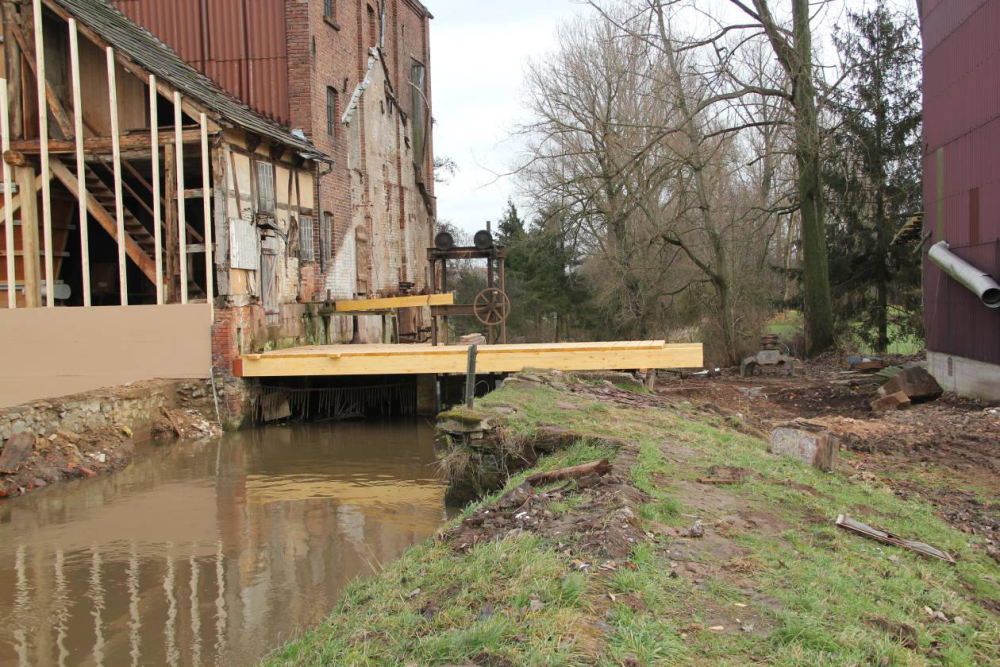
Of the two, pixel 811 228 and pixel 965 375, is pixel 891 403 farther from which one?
pixel 811 228

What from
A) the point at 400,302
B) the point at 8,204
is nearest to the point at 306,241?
the point at 400,302

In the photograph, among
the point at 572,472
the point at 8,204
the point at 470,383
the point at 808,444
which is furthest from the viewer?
the point at 8,204

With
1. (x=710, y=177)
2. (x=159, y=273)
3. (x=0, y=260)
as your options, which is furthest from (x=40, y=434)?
(x=710, y=177)

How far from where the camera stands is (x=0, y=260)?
15305mm

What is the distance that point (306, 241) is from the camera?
1920 centimetres

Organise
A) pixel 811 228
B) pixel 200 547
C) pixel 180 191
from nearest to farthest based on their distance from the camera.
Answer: pixel 200 547 → pixel 180 191 → pixel 811 228

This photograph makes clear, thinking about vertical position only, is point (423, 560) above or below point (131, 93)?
below

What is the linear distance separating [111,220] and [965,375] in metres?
15.4

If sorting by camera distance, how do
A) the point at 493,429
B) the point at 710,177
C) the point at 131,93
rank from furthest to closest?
the point at 710,177 → the point at 131,93 → the point at 493,429

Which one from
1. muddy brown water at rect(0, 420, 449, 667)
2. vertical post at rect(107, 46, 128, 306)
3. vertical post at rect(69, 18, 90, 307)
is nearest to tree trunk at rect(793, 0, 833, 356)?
muddy brown water at rect(0, 420, 449, 667)

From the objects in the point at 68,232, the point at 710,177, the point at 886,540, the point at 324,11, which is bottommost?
the point at 886,540

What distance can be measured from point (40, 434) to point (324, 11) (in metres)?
13.0

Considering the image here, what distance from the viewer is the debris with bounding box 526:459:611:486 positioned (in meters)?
6.90

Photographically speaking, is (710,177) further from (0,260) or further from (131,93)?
(0,260)
